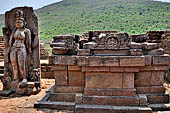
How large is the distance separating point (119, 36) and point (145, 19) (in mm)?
36083

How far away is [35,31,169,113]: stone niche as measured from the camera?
163 inches

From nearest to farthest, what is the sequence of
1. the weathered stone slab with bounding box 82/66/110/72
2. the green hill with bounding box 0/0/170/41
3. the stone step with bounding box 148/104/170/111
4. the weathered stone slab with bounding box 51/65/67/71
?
the stone step with bounding box 148/104/170/111
the weathered stone slab with bounding box 82/66/110/72
the weathered stone slab with bounding box 51/65/67/71
the green hill with bounding box 0/0/170/41

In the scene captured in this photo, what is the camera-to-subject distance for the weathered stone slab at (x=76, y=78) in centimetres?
451

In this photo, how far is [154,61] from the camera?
4.17m

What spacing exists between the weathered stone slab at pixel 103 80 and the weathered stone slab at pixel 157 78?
0.87 m

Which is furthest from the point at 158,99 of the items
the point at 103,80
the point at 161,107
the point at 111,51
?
the point at 111,51

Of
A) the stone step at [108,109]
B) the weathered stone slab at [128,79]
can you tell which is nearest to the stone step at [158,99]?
the stone step at [108,109]

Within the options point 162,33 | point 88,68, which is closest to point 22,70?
point 88,68

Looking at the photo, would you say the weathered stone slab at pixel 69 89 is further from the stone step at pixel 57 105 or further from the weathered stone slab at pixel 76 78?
the stone step at pixel 57 105

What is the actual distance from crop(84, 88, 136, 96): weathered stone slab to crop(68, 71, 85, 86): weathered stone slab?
0.28 metres

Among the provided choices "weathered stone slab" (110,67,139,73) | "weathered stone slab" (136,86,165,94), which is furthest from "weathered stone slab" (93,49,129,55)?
"weathered stone slab" (136,86,165,94)

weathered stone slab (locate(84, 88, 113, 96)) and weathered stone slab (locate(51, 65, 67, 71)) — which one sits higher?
weathered stone slab (locate(51, 65, 67, 71))

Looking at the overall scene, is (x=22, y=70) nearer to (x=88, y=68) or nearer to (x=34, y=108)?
(x=34, y=108)

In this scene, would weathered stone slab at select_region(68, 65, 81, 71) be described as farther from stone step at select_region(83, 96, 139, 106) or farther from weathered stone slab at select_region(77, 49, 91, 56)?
stone step at select_region(83, 96, 139, 106)
